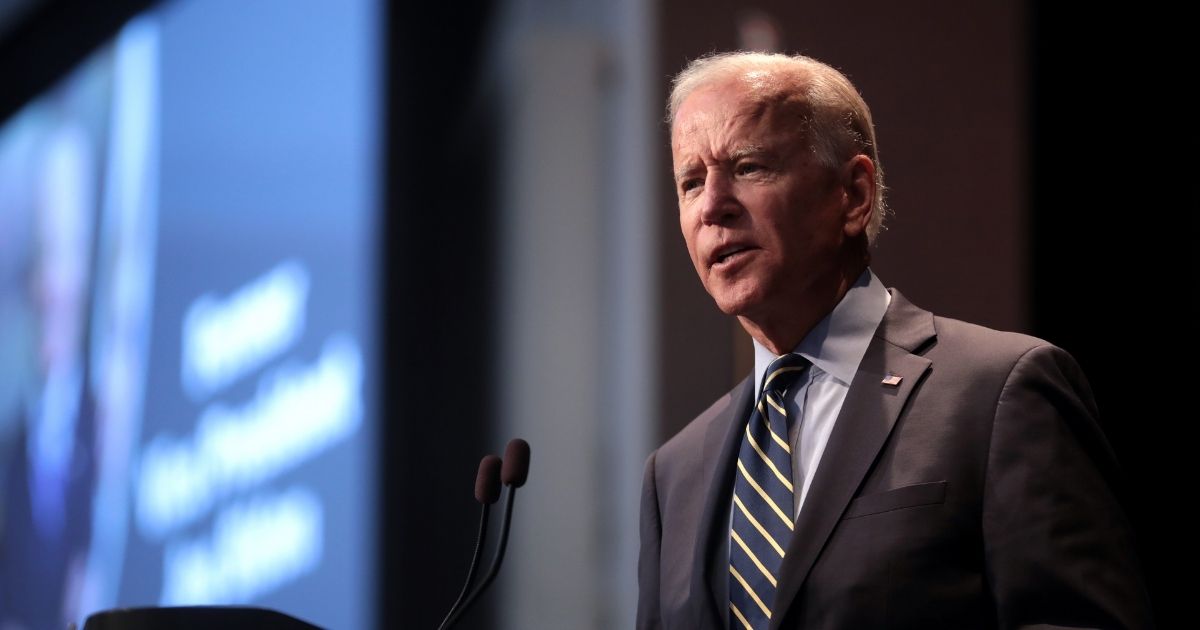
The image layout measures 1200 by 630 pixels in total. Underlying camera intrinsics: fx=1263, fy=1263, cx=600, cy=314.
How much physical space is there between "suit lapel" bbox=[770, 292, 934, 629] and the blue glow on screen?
2.41 metres

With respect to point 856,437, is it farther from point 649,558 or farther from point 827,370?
point 649,558

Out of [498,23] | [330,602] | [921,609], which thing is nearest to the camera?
[921,609]

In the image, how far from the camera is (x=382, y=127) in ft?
13.4

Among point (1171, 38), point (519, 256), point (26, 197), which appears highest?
point (1171, 38)

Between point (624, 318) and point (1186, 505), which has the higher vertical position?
point (624, 318)

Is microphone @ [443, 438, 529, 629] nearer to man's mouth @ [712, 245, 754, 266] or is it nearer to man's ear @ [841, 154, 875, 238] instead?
man's mouth @ [712, 245, 754, 266]

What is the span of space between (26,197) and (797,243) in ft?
10.4

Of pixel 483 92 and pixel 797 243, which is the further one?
pixel 483 92

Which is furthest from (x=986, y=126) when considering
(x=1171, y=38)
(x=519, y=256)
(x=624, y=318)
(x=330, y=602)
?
(x=330, y=602)

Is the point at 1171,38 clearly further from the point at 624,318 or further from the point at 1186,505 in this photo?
the point at 624,318

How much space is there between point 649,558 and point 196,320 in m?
2.41

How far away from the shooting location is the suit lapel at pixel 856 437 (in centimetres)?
143

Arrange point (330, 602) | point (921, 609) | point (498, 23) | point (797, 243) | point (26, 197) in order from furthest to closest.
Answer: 1. point (498, 23)
2. point (26, 197)
3. point (330, 602)
4. point (797, 243)
5. point (921, 609)

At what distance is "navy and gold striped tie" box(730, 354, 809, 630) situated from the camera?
1.51 m
